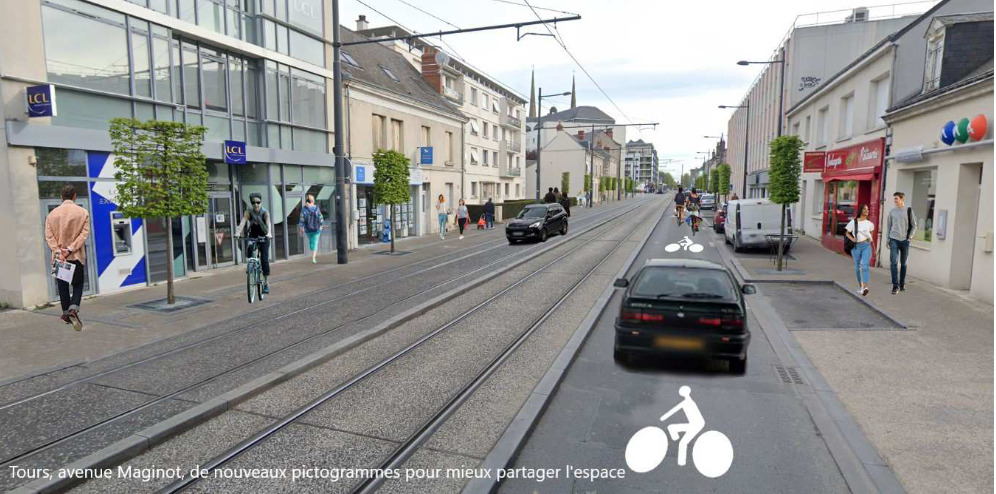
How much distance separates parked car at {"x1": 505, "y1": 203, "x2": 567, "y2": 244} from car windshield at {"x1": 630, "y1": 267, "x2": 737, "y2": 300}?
1463 centimetres

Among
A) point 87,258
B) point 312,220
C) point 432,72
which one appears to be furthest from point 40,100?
point 432,72

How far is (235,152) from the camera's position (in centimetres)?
1465

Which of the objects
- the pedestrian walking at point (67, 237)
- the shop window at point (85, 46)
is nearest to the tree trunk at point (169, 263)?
the pedestrian walking at point (67, 237)

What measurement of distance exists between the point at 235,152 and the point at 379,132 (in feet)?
30.0

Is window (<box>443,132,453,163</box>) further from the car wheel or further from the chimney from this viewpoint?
the car wheel

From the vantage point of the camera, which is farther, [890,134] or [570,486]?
[890,134]

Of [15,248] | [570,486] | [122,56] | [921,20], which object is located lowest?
[570,486]

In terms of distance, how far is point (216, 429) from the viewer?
5.12 metres

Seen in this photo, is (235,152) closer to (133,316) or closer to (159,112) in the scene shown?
(159,112)

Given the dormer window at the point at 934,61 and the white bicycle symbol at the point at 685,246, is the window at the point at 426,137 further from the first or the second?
the dormer window at the point at 934,61

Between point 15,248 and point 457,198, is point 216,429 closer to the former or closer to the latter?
point 15,248

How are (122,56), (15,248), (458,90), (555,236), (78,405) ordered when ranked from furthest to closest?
1. (458,90)
2. (555,236)
3. (122,56)
4. (15,248)
5. (78,405)

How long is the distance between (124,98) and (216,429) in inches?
391

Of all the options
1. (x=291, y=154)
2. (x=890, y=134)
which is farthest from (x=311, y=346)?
(x=890, y=134)
